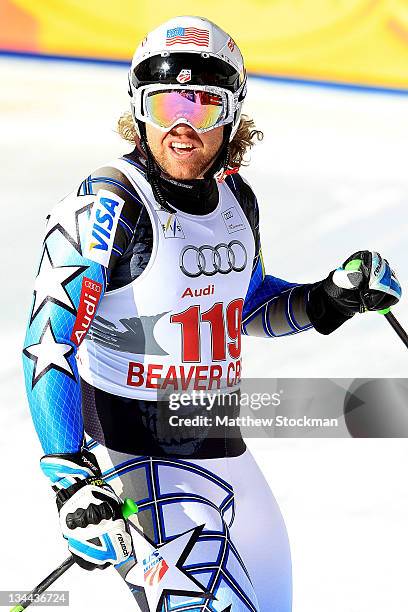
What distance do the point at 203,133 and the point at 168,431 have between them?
0.82 meters

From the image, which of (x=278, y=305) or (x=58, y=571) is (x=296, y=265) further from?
(x=58, y=571)

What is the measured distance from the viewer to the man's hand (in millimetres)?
3223

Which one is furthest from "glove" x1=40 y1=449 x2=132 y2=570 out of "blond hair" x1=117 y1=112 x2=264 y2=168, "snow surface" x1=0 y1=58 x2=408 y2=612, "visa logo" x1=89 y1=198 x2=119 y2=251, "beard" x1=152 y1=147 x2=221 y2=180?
"snow surface" x1=0 y1=58 x2=408 y2=612

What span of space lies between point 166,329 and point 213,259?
0.24 metres

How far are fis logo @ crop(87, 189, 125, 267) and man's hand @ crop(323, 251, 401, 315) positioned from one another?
2.48 feet

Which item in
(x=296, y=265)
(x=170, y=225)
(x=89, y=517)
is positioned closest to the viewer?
(x=89, y=517)

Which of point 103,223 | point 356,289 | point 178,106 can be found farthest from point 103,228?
point 356,289

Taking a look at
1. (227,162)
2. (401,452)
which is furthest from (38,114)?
(227,162)

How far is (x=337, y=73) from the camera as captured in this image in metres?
7.34

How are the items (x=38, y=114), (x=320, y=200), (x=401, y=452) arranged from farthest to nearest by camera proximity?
(x=38, y=114)
(x=320, y=200)
(x=401, y=452)

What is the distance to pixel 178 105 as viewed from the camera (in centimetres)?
300

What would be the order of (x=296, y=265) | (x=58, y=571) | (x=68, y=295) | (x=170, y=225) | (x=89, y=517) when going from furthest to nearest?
(x=296, y=265)
(x=58, y=571)
(x=170, y=225)
(x=68, y=295)
(x=89, y=517)

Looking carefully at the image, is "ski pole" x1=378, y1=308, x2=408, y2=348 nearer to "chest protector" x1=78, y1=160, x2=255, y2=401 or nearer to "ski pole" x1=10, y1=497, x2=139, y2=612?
"chest protector" x1=78, y1=160, x2=255, y2=401

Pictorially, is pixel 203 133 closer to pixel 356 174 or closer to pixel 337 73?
pixel 356 174
